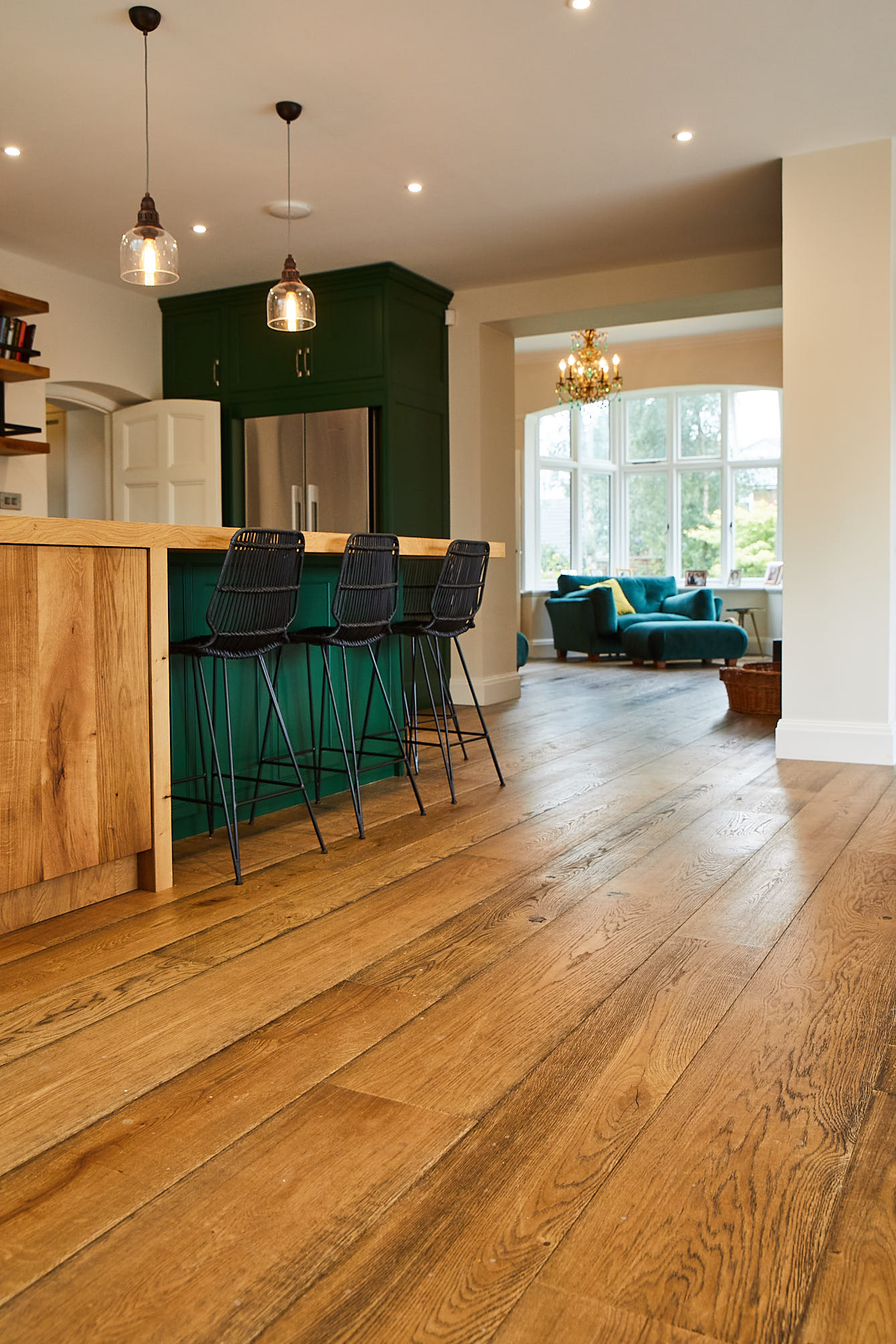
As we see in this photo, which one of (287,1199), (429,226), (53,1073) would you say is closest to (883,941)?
(287,1199)

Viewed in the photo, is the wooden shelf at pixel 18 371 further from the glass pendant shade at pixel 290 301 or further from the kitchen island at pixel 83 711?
the kitchen island at pixel 83 711

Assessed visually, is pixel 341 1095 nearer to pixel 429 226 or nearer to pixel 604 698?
pixel 429 226

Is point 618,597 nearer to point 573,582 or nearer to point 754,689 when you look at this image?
point 573,582

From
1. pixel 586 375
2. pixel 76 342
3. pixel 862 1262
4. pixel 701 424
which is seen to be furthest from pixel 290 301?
pixel 701 424

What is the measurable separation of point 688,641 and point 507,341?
3.77 m

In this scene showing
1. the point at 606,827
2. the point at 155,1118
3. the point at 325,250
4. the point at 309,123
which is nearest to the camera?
the point at 155,1118

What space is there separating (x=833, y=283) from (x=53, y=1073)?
4.47 metres

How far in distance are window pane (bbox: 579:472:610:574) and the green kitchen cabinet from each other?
5077 mm

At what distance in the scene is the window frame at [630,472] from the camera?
447 inches

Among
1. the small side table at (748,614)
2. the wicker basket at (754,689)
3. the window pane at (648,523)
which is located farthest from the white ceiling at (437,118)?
the window pane at (648,523)

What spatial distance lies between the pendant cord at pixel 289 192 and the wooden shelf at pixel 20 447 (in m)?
1.74

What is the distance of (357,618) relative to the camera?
11.9ft

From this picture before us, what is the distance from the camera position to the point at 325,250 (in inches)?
239

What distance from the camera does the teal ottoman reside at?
988 cm
